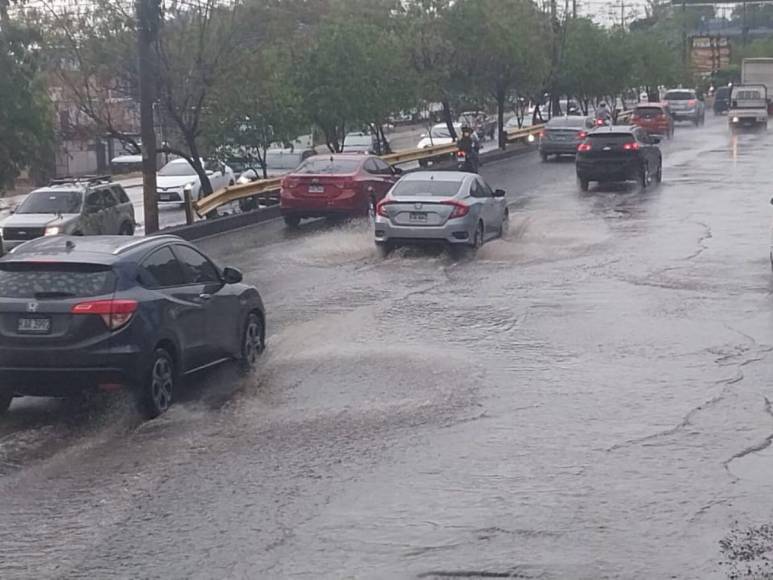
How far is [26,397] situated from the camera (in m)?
12.3

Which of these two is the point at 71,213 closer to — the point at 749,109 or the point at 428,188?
the point at 428,188

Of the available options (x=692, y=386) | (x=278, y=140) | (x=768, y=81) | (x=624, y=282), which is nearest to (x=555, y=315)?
(x=624, y=282)

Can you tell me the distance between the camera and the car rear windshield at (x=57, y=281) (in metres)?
11.1

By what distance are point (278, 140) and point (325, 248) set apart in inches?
385

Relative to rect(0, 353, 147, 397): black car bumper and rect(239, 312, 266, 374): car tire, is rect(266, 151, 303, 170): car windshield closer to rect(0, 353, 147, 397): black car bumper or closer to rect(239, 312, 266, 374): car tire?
rect(239, 312, 266, 374): car tire

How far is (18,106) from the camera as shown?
20.1 meters

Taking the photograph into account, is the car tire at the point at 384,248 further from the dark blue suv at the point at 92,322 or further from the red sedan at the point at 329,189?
the dark blue suv at the point at 92,322

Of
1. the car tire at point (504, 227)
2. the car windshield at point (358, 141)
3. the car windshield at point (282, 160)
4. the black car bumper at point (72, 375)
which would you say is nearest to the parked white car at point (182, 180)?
the car windshield at point (282, 160)

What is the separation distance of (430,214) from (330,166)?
6.46 m

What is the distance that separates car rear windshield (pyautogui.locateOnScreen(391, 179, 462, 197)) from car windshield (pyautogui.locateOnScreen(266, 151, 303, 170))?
14762 millimetres

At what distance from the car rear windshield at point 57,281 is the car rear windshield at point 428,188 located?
12.3 m

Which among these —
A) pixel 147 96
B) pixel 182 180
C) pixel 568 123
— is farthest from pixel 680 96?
pixel 147 96

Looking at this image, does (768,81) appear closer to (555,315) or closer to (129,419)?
(555,315)

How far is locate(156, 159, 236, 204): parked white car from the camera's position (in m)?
35.3
